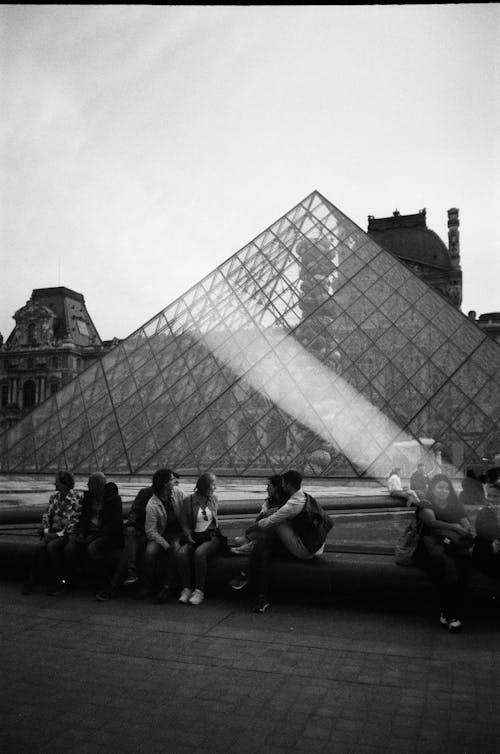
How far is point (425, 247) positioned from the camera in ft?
192

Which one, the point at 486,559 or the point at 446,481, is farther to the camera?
the point at 446,481

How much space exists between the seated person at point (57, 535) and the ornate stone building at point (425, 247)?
173 feet

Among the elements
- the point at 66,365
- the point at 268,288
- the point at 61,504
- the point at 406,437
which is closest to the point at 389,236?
the point at 66,365

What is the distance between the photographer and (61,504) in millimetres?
5137

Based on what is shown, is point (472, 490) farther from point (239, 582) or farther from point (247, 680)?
point (247, 680)

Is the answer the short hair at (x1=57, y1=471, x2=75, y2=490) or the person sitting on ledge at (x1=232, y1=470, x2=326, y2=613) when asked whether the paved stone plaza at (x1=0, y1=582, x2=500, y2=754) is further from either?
the short hair at (x1=57, y1=471, x2=75, y2=490)

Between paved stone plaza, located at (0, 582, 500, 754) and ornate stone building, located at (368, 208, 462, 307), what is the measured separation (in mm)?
53473

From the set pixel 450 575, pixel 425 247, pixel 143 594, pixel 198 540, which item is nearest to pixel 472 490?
pixel 450 575

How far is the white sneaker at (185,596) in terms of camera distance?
14.9 ft

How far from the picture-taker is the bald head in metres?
5.02

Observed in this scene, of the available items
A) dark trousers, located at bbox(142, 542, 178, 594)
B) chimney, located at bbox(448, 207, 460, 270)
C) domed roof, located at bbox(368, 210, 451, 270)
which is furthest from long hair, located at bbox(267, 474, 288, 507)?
chimney, located at bbox(448, 207, 460, 270)

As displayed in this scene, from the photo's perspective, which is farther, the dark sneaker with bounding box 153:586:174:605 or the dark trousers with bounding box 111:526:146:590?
the dark trousers with bounding box 111:526:146:590

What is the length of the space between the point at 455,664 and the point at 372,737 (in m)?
0.94

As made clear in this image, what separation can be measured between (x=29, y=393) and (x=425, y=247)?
40.6 meters
